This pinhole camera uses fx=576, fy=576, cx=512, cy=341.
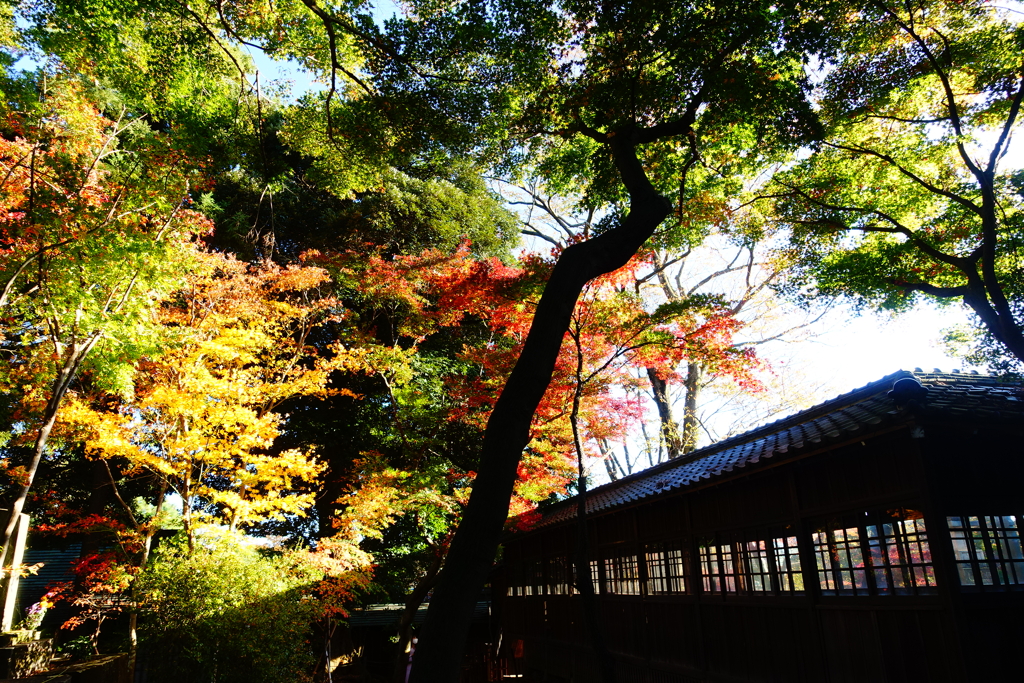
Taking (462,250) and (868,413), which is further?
(462,250)

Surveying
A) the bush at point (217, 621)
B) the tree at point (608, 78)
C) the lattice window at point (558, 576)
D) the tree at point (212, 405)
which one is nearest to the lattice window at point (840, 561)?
the tree at point (608, 78)

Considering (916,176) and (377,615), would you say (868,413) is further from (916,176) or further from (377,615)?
(377,615)

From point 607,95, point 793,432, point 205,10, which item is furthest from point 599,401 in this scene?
point 205,10

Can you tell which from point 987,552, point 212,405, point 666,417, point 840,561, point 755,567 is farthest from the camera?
point 666,417

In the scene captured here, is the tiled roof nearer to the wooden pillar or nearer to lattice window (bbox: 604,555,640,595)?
lattice window (bbox: 604,555,640,595)

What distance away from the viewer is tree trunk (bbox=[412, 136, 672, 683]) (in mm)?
3277

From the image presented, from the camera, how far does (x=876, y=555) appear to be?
5.80 meters

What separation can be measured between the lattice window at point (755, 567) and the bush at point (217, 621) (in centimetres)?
701

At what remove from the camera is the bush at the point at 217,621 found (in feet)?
28.4

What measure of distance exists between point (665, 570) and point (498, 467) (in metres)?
6.89

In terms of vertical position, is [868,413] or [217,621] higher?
[868,413]

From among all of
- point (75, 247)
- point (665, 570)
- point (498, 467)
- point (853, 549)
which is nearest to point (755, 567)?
point (853, 549)

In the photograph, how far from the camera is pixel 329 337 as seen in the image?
731 inches

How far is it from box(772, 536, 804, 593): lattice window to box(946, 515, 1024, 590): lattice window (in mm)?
1667
